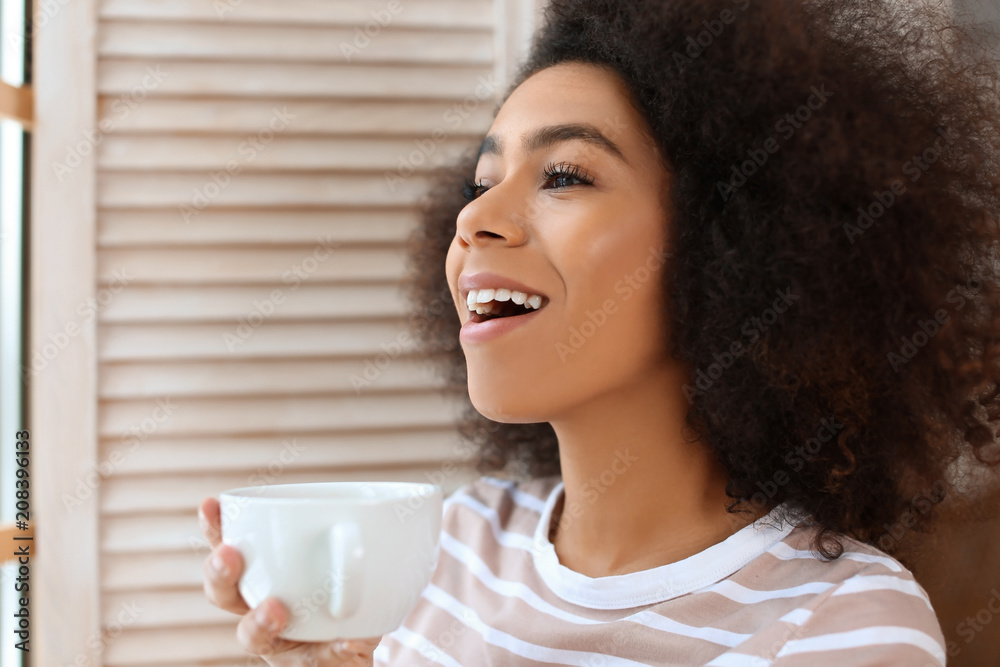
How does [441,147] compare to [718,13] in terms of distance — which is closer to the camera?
[718,13]

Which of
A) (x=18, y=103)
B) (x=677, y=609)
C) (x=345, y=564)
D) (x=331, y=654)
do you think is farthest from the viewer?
(x=18, y=103)

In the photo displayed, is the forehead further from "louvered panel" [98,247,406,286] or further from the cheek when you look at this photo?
"louvered panel" [98,247,406,286]

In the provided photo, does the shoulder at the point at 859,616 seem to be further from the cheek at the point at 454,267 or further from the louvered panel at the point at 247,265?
the louvered panel at the point at 247,265

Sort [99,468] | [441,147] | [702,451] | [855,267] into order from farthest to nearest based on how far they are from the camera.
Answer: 1. [441,147]
2. [99,468]
3. [702,451]
4. [855,267]

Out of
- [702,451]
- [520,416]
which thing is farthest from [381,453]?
[702,451]

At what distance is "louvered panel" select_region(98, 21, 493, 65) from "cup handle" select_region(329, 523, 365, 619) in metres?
0.79

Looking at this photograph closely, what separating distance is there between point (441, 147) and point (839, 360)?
0.68m

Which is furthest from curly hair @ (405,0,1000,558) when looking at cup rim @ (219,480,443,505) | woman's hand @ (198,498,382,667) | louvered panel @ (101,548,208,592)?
louvered panel @ (101,548,208,592)

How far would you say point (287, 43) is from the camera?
1173mm

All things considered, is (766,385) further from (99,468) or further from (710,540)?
(99,468)

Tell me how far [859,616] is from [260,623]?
0.56 meters

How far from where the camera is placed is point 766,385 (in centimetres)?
92

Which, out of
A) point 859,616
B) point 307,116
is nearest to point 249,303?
point 307,116

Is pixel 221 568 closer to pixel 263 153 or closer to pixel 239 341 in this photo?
pixel 239 341
